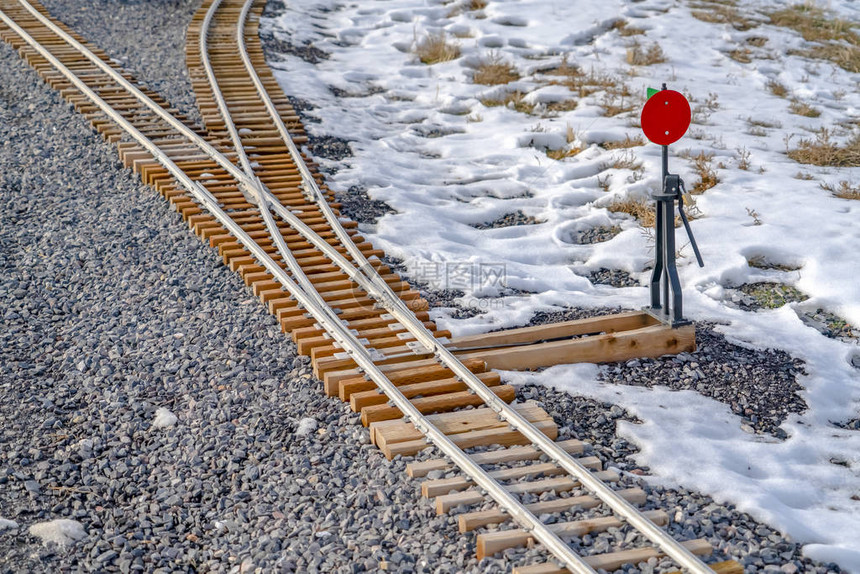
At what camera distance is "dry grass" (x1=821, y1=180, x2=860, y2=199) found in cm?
910

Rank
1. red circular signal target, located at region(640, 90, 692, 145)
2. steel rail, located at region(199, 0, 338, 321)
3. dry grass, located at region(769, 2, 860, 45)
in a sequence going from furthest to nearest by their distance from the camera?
1. dry grass, located at region(769, 2, 860, 45)
2. steel rail, located at region(199, 0, 338, 321)
3. red circular signal target, located at region(640, 90, 692, 145)

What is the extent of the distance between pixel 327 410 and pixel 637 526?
2.11 meters

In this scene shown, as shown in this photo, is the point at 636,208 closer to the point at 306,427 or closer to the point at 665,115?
the point at 665,115

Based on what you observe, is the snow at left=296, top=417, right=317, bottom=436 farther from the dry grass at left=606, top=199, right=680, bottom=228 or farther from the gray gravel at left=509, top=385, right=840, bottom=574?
the dry grass at left=606, top=199, right=680, bottom=228

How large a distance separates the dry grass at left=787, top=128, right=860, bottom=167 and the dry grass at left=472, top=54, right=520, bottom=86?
4517mm

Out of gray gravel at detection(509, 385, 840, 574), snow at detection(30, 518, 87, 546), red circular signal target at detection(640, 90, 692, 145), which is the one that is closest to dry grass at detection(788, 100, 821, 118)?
red circular signal target at detection(640, 90, 692, 145)

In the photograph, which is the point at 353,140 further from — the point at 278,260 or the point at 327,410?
the point at 327,410

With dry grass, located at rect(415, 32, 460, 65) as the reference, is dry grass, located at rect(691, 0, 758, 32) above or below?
above

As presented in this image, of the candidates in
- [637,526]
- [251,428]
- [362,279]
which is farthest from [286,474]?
[362,279]

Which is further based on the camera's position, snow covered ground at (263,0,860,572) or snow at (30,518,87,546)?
snow covered ground at (263,0,860,572)

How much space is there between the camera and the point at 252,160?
9.74m

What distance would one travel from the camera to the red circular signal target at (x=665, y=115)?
593 cm

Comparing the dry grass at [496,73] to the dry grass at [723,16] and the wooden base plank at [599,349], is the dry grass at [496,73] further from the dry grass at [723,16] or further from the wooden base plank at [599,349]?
the wooden base plank at [599,349]

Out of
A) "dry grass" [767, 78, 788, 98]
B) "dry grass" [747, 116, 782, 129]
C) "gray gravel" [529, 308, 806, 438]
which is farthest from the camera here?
"dry grass" [767, 78, 788, 98]
